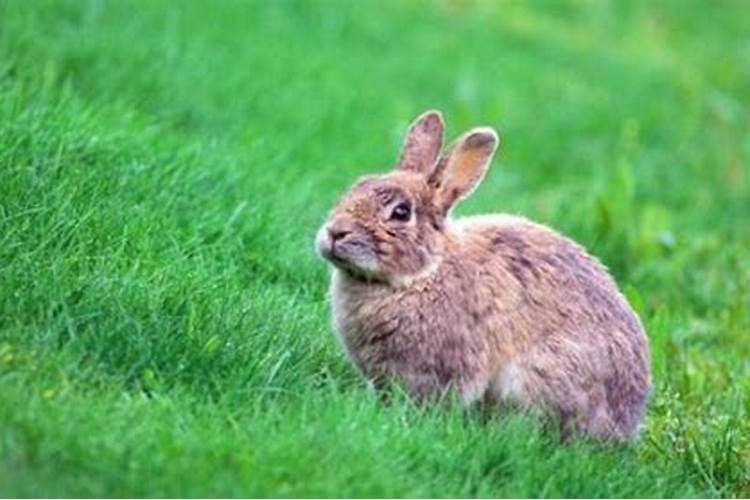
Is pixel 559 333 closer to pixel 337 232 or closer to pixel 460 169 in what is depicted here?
pixel 460 169

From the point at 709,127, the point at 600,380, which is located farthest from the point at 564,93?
the point at 600,380

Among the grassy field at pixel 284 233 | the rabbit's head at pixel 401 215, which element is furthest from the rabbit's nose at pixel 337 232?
the grassy field at pixel 284 233

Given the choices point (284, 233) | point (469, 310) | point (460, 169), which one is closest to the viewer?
point (469, 310)

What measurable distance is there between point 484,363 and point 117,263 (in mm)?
1193

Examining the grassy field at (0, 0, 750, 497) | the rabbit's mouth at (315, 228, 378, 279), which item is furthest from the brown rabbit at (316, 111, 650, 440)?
the grassy field at (0, 0, 750, 497)

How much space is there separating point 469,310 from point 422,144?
2.27ft

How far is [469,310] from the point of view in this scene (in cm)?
631

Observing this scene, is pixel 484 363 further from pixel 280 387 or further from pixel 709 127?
pixel 709 127

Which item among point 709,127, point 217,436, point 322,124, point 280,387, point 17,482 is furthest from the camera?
point 709,127

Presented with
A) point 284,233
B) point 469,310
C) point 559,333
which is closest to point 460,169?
point 469,310

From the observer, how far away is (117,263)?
6.26 m

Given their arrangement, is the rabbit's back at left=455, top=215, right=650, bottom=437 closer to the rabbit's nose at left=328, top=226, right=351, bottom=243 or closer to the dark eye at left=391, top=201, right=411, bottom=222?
the dark eye at left=391, top=201, right=411, bottom=222

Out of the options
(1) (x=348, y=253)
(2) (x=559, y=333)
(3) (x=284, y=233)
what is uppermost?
(1) (x=348, y=253)

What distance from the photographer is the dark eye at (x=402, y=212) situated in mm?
6305
